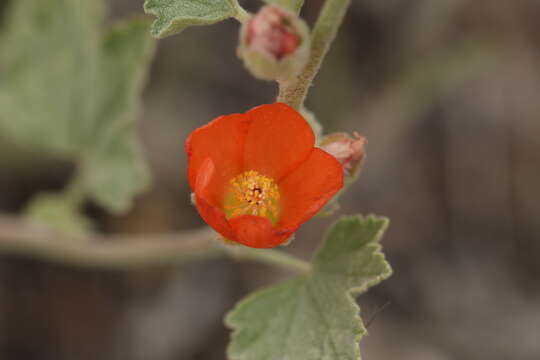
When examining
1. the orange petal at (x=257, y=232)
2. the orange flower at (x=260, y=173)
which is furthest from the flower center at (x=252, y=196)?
the orange petal at (x=257, y=232)

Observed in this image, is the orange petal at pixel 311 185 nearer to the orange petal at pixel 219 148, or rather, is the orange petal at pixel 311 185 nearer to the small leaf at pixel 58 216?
the orange petal at pixel 219 148

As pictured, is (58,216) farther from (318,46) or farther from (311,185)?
(318,46)

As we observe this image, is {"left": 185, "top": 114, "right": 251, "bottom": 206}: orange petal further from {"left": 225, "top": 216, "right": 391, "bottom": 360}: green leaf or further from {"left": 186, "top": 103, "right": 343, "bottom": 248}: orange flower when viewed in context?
{"left": 225, "top": 216, "right": 391, "bottom": 360}: green leaf

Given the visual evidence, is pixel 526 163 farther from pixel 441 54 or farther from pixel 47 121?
pixel 47 121

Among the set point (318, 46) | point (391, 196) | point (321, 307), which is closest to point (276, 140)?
point (318, 46)

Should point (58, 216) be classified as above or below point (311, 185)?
below

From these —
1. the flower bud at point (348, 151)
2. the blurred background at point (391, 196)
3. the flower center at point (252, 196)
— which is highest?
the flower bud at point (348, 151)

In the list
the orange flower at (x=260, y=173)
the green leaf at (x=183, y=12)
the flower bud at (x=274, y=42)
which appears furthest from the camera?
the green leaf at (x=183, y=12)

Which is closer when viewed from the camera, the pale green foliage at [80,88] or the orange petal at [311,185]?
the orange petal at [311,185]
